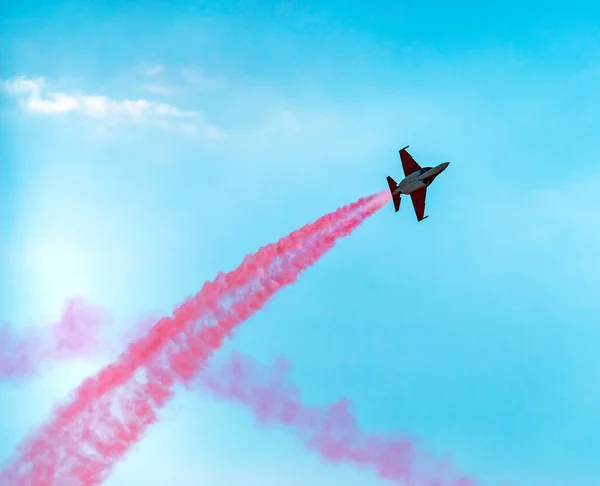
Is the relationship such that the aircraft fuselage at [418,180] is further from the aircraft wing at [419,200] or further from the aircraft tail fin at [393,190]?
the aircraft wing at [419,200]

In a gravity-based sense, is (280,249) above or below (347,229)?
below

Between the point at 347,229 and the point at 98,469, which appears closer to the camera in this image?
the point at 98,469

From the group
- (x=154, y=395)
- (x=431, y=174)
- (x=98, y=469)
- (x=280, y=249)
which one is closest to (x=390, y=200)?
(x=431, y=174)

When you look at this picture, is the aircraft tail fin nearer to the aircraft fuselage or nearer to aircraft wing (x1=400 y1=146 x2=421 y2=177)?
the aircraft fuselage

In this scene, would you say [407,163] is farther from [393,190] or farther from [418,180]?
[393,190]

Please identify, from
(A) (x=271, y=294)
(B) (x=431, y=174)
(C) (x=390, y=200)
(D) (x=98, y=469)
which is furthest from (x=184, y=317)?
(B) (x=431, y=174)

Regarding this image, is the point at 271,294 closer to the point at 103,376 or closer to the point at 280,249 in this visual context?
the point at 280,249

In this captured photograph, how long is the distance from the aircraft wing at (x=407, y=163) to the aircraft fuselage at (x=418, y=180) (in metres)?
2.64

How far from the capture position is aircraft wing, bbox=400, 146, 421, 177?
90750mm

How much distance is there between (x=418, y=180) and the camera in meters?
87.3

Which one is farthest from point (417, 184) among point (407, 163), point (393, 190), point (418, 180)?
point (407, 163)

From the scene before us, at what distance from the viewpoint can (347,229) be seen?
274 feet

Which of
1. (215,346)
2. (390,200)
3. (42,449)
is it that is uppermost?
(390,200)

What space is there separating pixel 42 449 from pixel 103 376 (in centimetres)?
960
